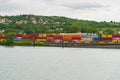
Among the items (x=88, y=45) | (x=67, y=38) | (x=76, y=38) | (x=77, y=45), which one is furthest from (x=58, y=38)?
(x=88, y=45)

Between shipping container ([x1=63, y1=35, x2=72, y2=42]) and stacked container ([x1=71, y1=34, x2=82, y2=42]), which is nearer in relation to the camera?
stacked container ([x1=71, y1=34, x2=82, y2=42])

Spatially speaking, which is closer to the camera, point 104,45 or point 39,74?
point 39,74

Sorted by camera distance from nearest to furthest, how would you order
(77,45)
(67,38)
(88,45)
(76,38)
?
(88,45)
(77,45)
(76,38)
(67,38)

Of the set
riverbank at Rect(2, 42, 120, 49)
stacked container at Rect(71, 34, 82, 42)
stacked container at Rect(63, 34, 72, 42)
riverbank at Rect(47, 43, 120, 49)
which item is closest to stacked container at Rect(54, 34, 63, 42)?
stacked container at Rect(63, 34, 72, 42)

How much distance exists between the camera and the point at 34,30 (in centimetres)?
12406

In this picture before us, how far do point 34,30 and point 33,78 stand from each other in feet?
310

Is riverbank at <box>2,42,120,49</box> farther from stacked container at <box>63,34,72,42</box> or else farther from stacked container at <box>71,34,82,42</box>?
stacked container at <box>71,34,82,42</box>

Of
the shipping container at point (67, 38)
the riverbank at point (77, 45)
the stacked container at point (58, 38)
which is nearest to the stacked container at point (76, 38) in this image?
the shipping container at point (67, 38)

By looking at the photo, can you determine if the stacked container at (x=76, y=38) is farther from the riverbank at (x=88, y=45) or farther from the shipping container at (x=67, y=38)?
the riverbank at (x=88, y=45)

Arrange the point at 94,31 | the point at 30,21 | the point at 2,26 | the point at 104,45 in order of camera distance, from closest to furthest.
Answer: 1. the point at 104,45
2. the point at 94,31
3. the point at 2,26
4. the point at 30,21

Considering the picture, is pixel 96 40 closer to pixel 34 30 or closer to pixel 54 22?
pixel 34 30

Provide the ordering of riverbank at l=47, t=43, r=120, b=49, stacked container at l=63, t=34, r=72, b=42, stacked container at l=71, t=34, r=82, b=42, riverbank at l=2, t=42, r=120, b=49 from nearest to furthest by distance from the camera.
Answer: riverbank at l=47, t=43, r=120, b=49 → riverbank at l=2, t=42, r=120, b=49 → stacked container at l=71, t=34, r=82, b=42 → stacked container at l=63, t=34, r=72, b=42

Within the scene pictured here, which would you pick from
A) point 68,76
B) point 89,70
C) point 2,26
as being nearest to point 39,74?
point 68,76

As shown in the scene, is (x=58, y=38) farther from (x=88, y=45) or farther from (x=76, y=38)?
(x=88, y=45)
